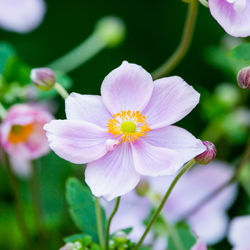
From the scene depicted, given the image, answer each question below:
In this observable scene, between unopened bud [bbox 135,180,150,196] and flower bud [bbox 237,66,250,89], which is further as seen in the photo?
unopened bud [bbox 135,180,150,196]

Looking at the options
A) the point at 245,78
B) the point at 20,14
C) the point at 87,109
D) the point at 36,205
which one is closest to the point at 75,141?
the point at 87,109

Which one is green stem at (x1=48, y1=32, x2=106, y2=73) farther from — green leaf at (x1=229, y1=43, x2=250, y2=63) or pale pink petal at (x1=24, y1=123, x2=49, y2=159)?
green leaf at (x1=229, y1=43, x2=250, y2=63)

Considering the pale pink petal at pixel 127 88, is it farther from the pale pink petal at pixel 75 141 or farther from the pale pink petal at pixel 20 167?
the pale pink petal at pixel 20 167

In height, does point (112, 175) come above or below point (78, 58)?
above

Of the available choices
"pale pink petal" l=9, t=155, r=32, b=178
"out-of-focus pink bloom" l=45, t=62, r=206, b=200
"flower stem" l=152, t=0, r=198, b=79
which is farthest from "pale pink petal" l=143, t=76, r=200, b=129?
"pale pink petal" l=9, t=155, r=32, b=178

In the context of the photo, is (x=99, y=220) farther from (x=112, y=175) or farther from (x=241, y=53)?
(x=241, y=53)

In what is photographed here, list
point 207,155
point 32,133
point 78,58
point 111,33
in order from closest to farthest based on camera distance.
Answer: point 207,155, point 32,133, point 111,33, point 78,58
